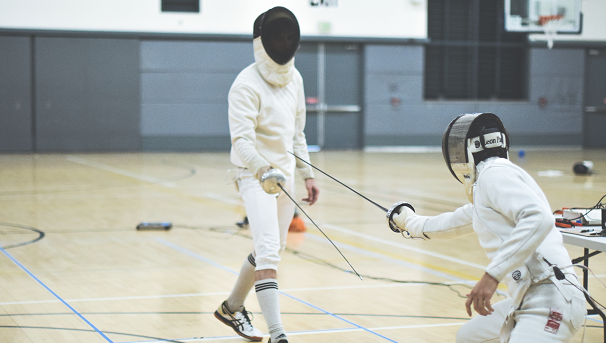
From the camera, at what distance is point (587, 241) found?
107 inches

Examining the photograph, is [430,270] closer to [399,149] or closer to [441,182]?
[441,182]

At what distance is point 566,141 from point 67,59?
13731 millimetres

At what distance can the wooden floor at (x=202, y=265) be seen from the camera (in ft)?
11.7

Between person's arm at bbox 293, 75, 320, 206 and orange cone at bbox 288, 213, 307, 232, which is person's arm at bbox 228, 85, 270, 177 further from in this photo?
orange cone at bbox 288, 213, 307, 232

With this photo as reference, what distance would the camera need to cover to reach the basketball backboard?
16141 millimetres

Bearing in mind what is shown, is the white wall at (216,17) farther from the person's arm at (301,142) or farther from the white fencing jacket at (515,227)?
the white fencing jacket at (515,227)

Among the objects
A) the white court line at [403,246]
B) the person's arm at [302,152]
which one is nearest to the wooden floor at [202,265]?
the white court line at [403,246]

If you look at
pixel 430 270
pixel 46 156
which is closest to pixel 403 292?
pixel 430 270

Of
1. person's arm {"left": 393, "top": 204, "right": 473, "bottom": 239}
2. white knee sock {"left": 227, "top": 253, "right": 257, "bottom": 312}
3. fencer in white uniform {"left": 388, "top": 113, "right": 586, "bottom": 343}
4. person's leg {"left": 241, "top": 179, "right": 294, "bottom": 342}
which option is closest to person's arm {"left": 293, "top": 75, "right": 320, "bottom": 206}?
person's leg {"left": 241, "top": 179, "right": 294, "bottom": 342}

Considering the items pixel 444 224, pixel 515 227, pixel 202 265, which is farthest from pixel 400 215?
pixel 202 265

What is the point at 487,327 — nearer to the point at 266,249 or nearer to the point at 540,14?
the point at 266,249

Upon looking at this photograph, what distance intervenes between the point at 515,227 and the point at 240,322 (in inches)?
64.9

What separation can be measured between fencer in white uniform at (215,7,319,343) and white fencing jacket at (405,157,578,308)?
102 centimetres

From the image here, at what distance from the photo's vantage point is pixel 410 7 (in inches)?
711
